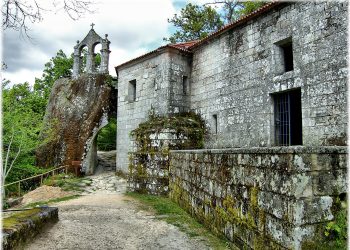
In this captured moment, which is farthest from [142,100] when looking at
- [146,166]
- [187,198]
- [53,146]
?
[187,198]

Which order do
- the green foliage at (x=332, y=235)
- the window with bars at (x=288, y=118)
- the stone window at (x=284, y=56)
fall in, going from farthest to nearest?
1. the stone window at (x=284, y=56)
2. the window with bars at (x=288, y=118)
3. the green foliage at (x=332, y=235)

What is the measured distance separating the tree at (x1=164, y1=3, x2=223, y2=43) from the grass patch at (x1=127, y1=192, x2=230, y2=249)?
15.6m

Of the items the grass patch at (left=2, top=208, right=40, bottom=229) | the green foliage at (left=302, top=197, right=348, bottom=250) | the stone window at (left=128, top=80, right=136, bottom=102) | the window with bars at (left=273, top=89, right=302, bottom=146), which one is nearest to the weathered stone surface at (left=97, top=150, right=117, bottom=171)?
the stone window at (left=128, top=80, right=136, bottom=102)

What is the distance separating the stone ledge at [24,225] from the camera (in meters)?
3.56

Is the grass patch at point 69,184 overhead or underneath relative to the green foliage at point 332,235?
underneath

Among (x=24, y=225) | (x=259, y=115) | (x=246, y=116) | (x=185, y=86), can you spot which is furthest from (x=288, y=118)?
(x=24, y=225)

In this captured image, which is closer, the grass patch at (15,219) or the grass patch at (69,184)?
the grass patch at (15,219)

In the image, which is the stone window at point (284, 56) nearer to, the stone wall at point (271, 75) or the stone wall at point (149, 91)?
the stone wall at point (271, 75)

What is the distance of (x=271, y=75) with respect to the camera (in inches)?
320

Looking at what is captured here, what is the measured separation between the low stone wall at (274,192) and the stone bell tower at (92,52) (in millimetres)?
12251

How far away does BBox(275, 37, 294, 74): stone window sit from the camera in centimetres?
809

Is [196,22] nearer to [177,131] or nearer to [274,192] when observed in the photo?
[177,131]

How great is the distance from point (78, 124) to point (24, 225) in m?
10.9

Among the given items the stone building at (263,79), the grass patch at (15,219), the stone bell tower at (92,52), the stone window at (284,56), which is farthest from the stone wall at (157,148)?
the stone bell tower at (92,52)
